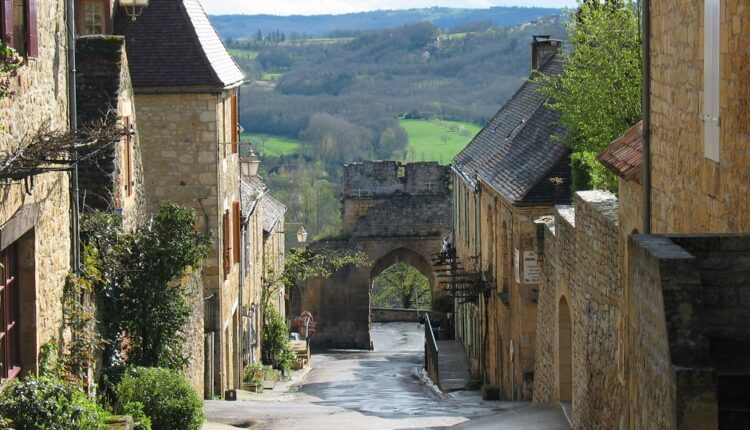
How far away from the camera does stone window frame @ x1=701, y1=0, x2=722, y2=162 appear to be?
8.83 metres

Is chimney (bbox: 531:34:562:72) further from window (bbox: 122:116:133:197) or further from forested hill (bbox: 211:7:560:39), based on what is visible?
forested hill (bbox: 211:7:560:39)

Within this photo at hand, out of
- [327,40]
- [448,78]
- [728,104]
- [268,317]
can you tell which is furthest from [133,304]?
[327,40]

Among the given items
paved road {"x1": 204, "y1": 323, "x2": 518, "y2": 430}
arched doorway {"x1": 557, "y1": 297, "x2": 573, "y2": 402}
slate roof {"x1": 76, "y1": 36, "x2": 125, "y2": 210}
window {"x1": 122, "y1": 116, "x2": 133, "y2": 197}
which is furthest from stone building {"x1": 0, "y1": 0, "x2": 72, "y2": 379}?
arched doorway {"x1": 557, "y1": 297, "x2": 573, "y2": 402}

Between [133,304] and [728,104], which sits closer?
[728,104]

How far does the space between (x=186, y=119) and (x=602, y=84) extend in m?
7.02

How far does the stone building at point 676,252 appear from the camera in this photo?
21.2 feet

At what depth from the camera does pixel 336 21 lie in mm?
192125

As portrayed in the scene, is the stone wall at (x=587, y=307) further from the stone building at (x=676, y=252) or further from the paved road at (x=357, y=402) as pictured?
the paved road at (x=357, y=402)

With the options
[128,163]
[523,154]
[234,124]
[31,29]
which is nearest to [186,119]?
[234,124]

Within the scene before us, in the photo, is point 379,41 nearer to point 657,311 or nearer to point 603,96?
point 603,96

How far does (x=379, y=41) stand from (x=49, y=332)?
110185 millimetres

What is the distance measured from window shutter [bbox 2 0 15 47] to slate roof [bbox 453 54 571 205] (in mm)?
14491

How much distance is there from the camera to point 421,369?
34.8 meters

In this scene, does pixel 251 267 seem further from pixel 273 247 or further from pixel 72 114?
pixel 72 114
